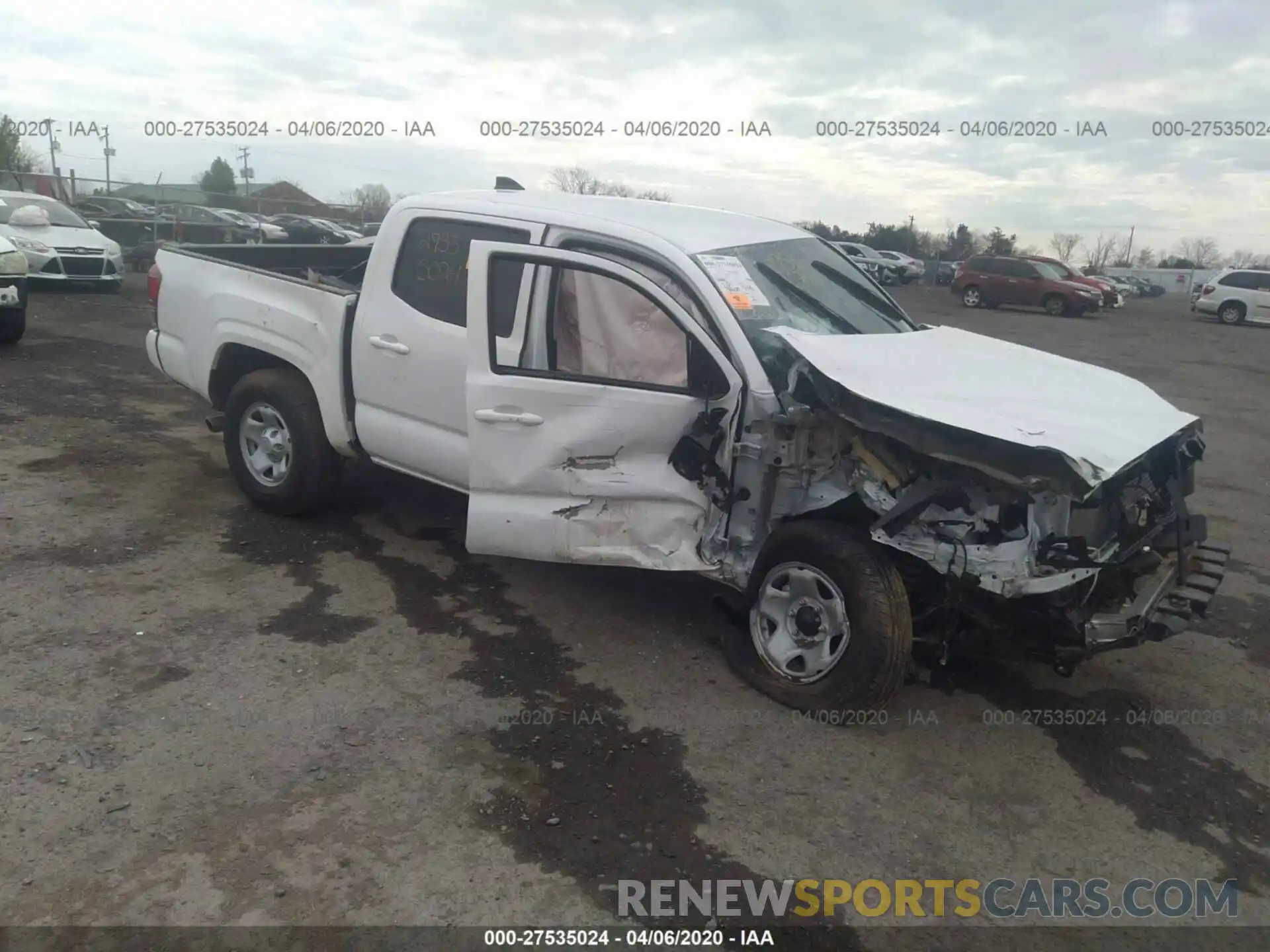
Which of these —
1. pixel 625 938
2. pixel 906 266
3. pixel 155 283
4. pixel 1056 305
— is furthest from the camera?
pixel 906 266

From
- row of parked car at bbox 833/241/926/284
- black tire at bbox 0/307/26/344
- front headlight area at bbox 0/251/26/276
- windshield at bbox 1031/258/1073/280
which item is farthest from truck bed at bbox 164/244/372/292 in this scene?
row of parked car at bbox 833/241/926/284

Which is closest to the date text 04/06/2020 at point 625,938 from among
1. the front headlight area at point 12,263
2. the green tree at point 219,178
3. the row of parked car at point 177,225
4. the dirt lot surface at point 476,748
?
the dirt lot surface at point 476,748

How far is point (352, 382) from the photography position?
5.28 meters

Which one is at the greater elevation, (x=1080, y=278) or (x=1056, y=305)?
(x=1080, y=278)

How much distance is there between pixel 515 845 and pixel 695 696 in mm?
1221

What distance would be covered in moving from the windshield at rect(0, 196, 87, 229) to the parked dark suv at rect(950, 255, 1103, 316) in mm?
Answer: 23092

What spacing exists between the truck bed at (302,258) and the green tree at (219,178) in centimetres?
5016

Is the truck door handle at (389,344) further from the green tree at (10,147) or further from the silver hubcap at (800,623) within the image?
the green tree at (10,147)

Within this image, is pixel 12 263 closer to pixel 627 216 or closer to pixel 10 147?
pixel 627 216

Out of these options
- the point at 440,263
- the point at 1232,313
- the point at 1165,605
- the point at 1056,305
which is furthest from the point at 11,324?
the point at 1232,313

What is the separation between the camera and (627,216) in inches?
189

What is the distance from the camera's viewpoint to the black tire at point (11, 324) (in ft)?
32.6

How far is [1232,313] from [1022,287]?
5766 mm

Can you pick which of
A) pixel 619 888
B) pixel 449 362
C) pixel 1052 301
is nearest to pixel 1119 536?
pixel 619 888
